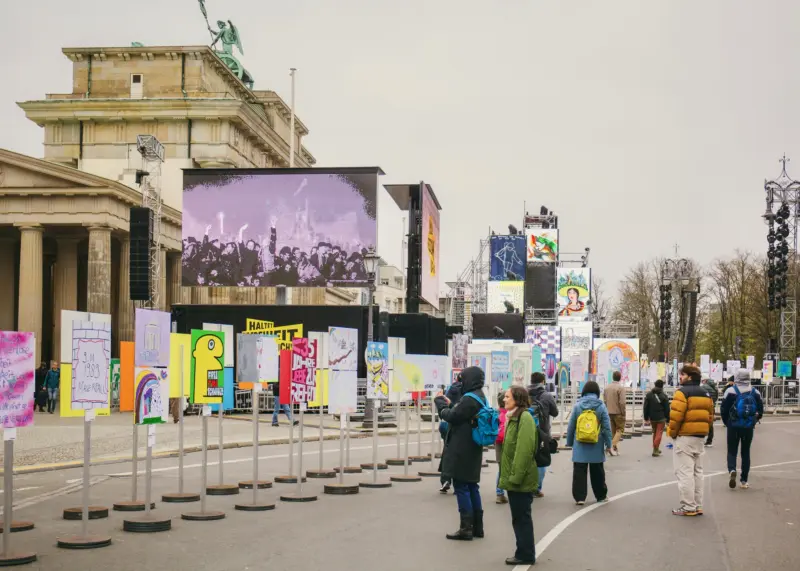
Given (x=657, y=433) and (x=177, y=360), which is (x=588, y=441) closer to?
(x=177, y=360)

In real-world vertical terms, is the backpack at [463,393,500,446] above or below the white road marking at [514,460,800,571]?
above

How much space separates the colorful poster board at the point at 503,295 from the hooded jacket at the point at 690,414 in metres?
65.6

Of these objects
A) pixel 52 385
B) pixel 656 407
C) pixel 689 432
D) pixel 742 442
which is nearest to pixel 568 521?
pixel 689 432

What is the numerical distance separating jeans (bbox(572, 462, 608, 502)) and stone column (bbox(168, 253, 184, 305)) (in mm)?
53046

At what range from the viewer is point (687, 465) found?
15.5 m

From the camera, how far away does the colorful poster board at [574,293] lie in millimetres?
90062

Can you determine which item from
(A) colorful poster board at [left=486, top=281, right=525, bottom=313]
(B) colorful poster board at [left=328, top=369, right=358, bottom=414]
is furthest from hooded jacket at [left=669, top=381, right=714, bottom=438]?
(A) colorful poster board at [left=486, top=281, right=525, bottom=313]

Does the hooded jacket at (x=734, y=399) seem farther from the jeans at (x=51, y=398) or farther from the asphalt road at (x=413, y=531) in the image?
the jeans at (x=51, y=398)

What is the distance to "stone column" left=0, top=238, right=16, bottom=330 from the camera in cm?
6594

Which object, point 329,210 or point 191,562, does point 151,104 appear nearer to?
point 329,210

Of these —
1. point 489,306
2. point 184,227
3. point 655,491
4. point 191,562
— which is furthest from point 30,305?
point 191,562

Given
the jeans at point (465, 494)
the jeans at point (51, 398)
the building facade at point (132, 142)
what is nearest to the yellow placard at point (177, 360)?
the jeans at point (465, 494)

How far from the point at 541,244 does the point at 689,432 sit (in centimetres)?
7741

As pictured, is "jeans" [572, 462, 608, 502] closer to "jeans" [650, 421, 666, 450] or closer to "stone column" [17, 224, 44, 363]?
"jeans" [650, 421, 666, 450]
